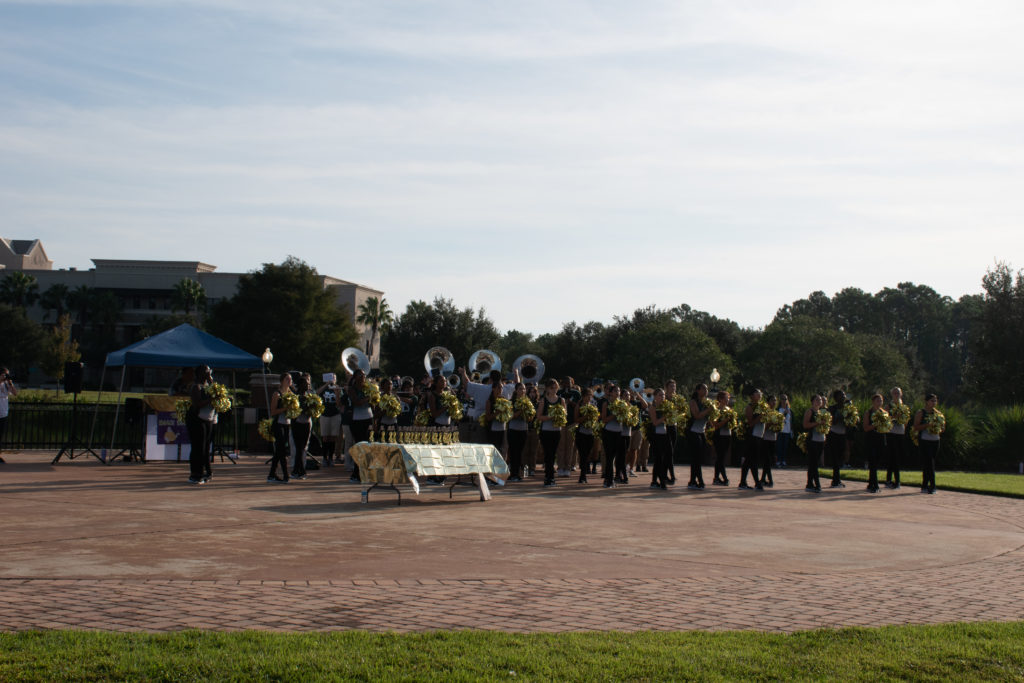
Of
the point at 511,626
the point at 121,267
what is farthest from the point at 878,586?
the point at 121,267

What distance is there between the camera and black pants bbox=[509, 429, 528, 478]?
18688 millimetres

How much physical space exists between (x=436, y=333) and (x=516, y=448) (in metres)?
58.1

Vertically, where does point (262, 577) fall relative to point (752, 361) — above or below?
below

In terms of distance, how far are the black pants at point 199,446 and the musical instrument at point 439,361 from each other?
730 centimetres

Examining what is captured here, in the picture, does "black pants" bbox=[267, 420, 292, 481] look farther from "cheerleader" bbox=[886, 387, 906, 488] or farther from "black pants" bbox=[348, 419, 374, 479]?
"cheerleader" bbox=[886, 387, 906, 488]

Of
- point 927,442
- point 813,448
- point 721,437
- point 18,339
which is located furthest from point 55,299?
point 927,442

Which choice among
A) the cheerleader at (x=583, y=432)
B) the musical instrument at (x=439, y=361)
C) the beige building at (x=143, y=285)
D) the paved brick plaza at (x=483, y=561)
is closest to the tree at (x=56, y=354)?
the beige building at (x=143, y=285)

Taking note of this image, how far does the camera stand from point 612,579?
8.74 meters

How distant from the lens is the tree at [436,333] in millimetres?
76562

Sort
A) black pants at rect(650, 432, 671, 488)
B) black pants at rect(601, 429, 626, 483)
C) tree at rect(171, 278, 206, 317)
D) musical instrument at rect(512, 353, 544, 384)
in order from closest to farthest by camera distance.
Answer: black pants at rect(650, 432, 671, 488) < black pants at rect(601, 429, 626, 483) < musical instrument at rect(512, 353, 544, 384) < tree at rect(171, 278, 206, 317)

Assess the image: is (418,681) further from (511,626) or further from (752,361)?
(752,361)

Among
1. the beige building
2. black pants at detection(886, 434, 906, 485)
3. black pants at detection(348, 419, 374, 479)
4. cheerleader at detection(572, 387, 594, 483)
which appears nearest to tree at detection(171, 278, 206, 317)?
the beige building

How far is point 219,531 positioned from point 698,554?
17.5ft

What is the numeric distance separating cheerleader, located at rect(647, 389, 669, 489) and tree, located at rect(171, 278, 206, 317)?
90017mm
